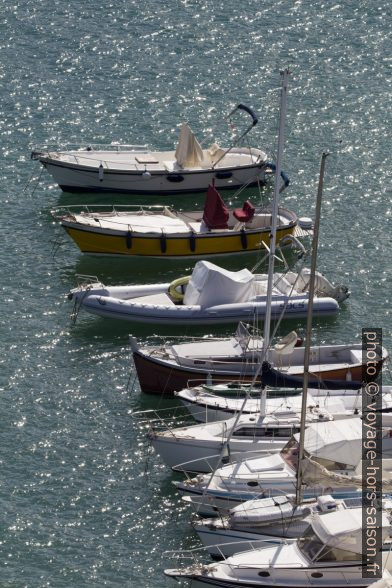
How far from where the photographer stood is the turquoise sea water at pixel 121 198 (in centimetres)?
Answer: 4884

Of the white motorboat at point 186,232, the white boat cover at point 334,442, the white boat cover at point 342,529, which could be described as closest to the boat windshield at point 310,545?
the white boat cover at point 342,529

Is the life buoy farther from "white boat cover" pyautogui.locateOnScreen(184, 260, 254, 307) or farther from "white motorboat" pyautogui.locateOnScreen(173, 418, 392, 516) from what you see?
"white motorboat" pyautogui.locateOnScreen(173, 418, 392, 516)

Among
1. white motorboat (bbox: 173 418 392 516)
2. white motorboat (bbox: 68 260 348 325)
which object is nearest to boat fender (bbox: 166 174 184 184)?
white motorboat (bbox: 68 260 348 325)

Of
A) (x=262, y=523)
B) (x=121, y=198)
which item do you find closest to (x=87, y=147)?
(x=121, y=198)

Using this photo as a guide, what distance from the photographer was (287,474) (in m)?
47.2

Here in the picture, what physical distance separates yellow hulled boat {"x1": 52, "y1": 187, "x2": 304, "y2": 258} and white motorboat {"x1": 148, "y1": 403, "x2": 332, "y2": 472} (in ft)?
53.7

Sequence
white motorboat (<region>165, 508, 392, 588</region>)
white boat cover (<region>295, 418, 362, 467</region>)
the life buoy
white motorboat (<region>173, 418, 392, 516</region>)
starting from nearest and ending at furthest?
white motorboat (<region>165, 508, 392, 588</region>) → white motorboat (<region>173, 418, 392, 516</region>) → white boat cover (<region>295, 418, 362, 467</region>) → the life buoy

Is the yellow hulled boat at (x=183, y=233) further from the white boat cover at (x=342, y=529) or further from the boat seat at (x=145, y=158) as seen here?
the white boat cover at (x=342, y=529)

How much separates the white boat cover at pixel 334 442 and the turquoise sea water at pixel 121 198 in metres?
5.26

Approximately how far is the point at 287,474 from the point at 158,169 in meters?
28.4

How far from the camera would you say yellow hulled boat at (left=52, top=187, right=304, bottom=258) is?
65.8 metres

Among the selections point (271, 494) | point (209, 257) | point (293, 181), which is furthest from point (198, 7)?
point (271, 494)

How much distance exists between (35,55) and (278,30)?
15855 mm

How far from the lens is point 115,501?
4972 centimetres
